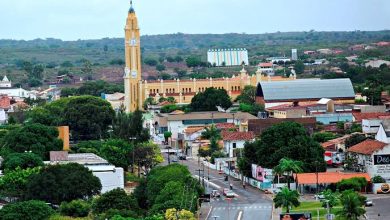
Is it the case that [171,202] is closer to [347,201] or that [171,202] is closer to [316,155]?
[347,201]

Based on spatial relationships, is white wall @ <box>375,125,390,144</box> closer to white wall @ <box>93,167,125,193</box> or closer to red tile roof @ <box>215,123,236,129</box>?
white wall @ <box>93,167,125,193</box>

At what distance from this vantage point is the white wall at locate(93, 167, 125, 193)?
188 feet

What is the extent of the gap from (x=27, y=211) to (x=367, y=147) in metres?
18.5

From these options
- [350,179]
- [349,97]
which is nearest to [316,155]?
[350,179]

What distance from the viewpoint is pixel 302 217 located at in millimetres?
46594

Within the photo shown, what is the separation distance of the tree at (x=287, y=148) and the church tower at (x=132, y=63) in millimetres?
40264

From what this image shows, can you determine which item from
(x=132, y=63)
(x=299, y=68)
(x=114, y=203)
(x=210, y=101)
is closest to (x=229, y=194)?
(x=114, y=203)

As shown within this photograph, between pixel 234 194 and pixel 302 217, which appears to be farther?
pixel 234 194

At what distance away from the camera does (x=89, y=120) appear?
81.8m

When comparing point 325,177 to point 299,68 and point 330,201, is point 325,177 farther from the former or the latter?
point 299,68

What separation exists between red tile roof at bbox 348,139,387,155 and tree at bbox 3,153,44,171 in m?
14.7

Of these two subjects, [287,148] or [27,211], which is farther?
[287,148]

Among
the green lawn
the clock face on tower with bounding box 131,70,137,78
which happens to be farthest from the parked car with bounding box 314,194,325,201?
the clock face on tower with bounding box 131,70,137,78

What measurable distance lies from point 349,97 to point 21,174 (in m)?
44.8
